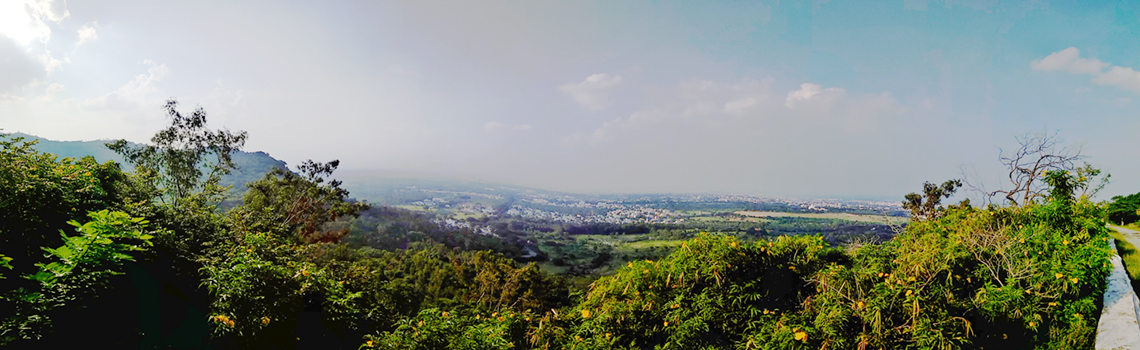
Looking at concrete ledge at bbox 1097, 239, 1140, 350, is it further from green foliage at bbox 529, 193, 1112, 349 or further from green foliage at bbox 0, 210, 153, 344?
green foliage at bbox 0, 210, 153, 344

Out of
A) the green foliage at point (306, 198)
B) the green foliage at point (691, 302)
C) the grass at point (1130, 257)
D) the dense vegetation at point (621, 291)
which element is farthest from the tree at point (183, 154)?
the grass at point (1130, 257)

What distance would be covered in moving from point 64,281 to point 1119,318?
10.6m

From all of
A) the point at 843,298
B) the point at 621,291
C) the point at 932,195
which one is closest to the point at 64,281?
the point at 621,291

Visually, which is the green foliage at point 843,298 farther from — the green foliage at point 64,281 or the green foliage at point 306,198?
the green foliage at point 306,198

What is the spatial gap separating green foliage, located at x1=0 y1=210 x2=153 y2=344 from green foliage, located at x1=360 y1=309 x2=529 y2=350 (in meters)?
2.09

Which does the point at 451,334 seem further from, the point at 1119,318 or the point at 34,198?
the point at 1119,318

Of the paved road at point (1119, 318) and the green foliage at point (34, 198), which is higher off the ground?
the green foliage at point (34, 198)

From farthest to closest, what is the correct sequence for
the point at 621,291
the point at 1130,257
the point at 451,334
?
the point at 1130,257 → the point at 621,291 → the point at 451,334

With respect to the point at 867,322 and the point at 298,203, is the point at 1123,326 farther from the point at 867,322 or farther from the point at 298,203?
the point at 298,203

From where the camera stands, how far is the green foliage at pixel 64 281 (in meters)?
2.71

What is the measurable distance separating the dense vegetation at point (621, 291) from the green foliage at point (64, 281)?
0.05ft

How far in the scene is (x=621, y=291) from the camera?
421 centimetres

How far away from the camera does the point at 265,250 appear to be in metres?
6.47

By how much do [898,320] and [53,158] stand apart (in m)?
11.1
